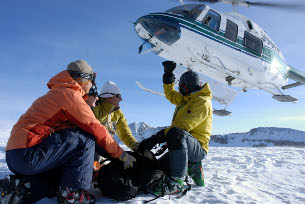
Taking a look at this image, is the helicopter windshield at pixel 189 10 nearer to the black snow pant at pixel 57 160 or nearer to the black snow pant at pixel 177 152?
the black snow pant at pixel 177 152

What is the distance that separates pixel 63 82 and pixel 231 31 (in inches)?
251

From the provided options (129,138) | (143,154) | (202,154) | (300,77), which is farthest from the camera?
(300,77)

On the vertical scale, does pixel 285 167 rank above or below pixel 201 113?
below

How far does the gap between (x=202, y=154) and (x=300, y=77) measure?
9536mm

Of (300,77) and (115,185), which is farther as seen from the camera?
(300,77)

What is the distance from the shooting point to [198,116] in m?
2.60

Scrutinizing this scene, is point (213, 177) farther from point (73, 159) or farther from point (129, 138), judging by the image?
point (73, 159)

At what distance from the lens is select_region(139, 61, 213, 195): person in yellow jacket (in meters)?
2.35

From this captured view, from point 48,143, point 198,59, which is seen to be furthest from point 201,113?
point 198,59

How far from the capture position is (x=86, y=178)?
183 cm

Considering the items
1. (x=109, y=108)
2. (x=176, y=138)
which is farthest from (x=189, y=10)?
(x=176, y=138)

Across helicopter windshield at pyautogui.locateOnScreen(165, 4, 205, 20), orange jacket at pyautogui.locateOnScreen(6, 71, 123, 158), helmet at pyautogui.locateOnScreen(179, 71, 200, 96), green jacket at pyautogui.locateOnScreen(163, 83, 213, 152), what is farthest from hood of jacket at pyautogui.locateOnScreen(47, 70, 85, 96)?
helicopter windshield at pyautogui.locateOnScreen(165, 4, 205, 20)

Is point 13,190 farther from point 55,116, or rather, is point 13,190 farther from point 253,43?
point 253,43

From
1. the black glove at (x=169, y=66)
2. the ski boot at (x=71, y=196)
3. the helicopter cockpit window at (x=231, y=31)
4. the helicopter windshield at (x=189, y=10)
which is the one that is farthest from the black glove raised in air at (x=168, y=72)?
the helicopter cockpit window at (x=231, y=31)
